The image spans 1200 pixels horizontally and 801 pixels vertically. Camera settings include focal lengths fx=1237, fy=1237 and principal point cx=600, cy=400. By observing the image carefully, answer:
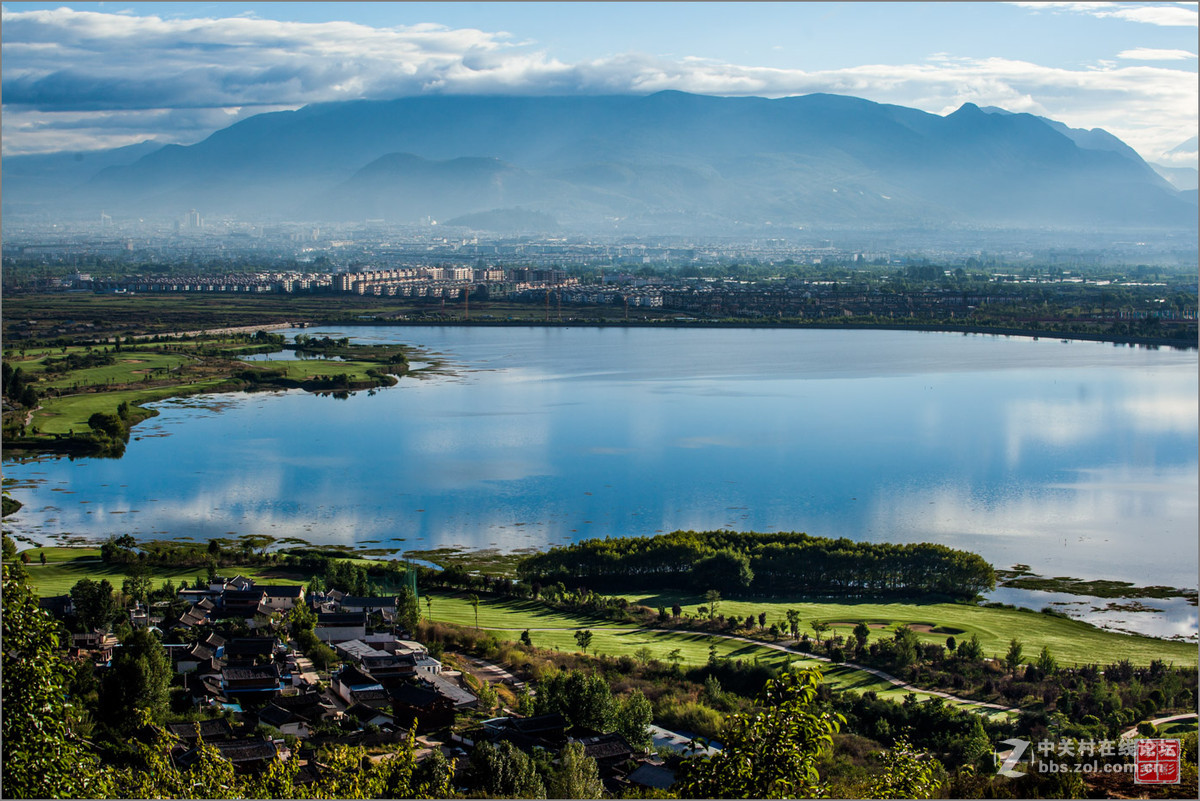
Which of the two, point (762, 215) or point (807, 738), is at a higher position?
point (762, 215)

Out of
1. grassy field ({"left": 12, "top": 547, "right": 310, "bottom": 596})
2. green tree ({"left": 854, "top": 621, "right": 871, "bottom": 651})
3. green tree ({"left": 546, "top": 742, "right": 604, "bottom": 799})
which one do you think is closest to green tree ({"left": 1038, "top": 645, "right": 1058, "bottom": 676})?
green tree ({"left": 854, "top": 621, "right": 871, "bottom": 651})

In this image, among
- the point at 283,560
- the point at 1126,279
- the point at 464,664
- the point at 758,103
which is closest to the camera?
the point at 464,664

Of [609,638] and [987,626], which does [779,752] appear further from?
[987,626]

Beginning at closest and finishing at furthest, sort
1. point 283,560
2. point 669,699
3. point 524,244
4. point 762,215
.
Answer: point 669,699 → point 283,560 → point 524,244 → point 762,215

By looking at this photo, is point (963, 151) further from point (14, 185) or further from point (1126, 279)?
point (14, 185)

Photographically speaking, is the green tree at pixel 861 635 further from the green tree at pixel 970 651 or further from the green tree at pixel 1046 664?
the green tree at pixel 1046 664

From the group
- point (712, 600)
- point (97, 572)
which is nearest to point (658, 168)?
point (97, 572)

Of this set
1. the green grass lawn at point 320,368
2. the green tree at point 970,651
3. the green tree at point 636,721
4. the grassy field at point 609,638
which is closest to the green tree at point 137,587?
the grassy field at point 609,638

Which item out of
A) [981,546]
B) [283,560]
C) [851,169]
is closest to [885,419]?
[981,546]
